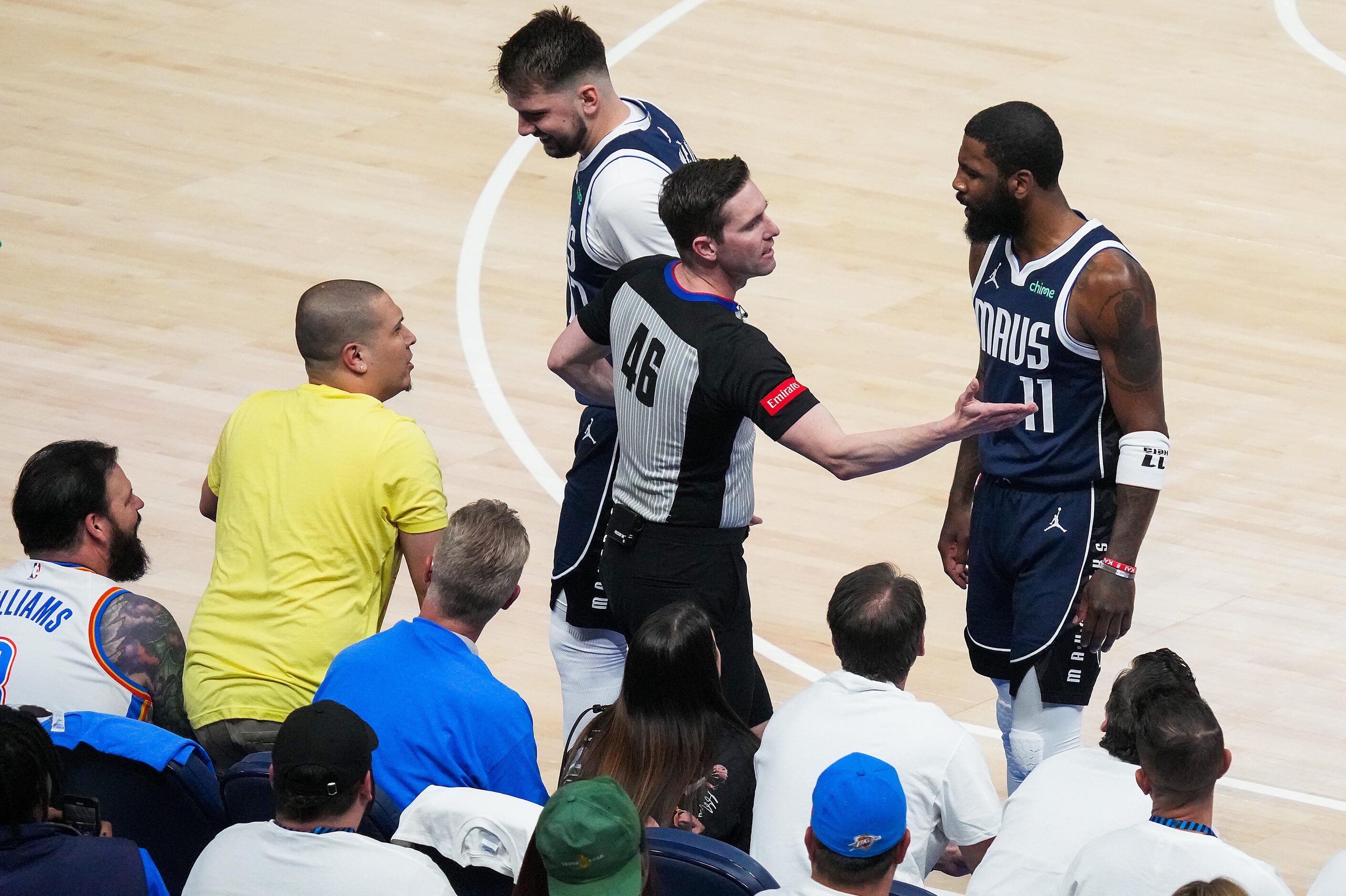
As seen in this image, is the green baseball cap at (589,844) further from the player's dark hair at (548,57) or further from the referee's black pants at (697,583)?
the player's dark hair at (548,57)

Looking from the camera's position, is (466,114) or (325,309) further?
(466,114)

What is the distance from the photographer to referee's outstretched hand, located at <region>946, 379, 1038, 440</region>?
15.6ft

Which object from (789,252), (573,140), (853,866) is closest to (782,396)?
(853,866)

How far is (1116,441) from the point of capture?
5.45 metres

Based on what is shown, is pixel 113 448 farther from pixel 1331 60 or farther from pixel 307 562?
pixel 1331 60

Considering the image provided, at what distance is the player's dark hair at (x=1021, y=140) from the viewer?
5305mm

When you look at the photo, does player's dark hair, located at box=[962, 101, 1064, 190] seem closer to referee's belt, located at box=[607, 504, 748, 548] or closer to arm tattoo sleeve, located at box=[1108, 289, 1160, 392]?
arm tattoo sleeve, located at box=[1108, 289, 1160, 392]

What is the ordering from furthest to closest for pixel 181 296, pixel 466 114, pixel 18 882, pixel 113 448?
pixel 466 114 < pixel 181 296 < pixel 113 448 < pixel 18 882

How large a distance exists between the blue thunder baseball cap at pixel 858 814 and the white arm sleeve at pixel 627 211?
2.34 meters

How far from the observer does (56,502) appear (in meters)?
5.16

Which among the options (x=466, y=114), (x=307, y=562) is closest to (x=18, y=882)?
(x=307, y=562)

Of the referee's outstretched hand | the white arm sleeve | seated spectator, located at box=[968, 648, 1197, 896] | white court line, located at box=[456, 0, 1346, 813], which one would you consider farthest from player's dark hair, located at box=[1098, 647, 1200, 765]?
the white arm sleeve

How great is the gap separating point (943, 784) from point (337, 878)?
1535mm

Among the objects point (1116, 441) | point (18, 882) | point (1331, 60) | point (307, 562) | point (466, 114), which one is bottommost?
point (18, 882)
